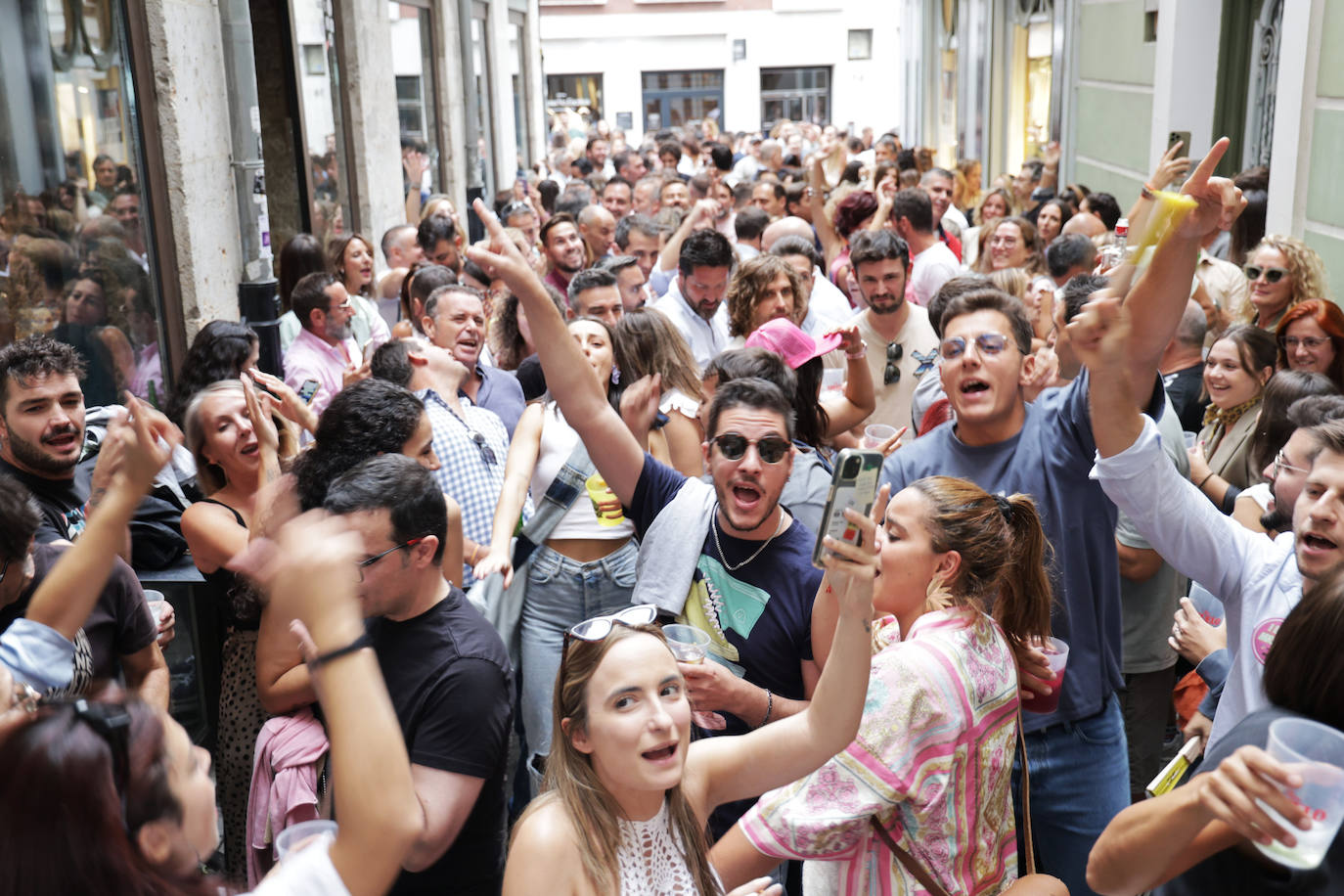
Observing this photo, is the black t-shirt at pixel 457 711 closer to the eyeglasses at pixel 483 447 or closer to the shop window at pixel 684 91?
the eyeglasses at pixel 483 447

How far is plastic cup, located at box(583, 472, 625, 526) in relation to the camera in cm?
402

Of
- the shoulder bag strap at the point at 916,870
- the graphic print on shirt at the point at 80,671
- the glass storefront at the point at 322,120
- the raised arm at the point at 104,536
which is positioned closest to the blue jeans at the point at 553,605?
the graphic print on shirt at the point at 80,671

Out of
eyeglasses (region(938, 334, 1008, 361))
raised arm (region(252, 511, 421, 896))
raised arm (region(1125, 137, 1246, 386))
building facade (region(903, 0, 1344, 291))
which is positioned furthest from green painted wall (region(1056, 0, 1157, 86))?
raised arm (region(252, 511, 421, 896))

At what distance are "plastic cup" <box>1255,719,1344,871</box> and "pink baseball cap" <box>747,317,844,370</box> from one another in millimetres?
2721

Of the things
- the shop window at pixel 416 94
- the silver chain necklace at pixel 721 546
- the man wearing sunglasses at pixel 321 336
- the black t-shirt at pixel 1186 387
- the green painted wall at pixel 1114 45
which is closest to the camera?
the silver chain necklace at pixel 721 546

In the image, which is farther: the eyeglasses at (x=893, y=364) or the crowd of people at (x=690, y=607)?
the eyeglasses at (x=893, y=364)

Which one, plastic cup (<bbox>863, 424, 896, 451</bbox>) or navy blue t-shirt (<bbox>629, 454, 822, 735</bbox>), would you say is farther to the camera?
plastic cup (<bbox>863, 424, 896, 451</bbox>)

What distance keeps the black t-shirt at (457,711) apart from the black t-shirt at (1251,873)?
1343 mm

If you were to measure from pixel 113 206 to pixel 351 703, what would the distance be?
4899 mm

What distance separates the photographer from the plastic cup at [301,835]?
187 cm

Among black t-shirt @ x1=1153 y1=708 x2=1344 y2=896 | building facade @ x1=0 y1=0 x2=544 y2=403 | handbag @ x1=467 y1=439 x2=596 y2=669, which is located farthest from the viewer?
building facade @ x1=0 y1=0 x2=544 y2=403

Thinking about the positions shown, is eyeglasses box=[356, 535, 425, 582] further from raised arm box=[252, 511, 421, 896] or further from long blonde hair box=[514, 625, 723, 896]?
raised arm box=[252, 511, 421, 896]

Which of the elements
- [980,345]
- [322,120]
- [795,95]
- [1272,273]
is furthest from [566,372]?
[795,95]

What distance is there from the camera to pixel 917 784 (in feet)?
7.70
